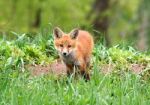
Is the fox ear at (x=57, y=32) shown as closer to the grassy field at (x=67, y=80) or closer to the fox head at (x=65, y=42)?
the fox head at (x=65, y=42)

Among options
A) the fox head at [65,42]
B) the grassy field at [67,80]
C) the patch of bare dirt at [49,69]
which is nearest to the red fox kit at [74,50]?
the fox head at [65,42]

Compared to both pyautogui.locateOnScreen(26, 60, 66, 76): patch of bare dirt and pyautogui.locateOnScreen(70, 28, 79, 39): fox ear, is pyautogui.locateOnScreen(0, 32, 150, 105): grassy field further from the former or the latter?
pyautogui.locateOnScreen(70, 28, 79, 39): fox ear

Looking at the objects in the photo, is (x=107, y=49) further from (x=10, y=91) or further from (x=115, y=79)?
(x=10, y=91)

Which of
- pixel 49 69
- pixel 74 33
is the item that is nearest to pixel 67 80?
pixel 74 33

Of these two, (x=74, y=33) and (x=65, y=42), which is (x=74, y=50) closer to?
(x=65, y=42)

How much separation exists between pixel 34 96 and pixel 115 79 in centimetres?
179

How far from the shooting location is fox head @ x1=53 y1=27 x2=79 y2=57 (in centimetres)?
940

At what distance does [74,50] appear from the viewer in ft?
30.9

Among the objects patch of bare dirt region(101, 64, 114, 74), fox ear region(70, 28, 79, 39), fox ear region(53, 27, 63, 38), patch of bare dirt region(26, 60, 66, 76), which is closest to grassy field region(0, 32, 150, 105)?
patch of bare dirt region(101, 64, 114, 74)

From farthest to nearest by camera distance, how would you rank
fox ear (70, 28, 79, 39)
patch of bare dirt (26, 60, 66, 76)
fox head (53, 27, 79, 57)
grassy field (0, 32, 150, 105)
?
patch of bare dirt (26, 60, 66, 76)
fox ear (70, 28, 79, 39)
fox head (53, 27, 79, 57)
grassy field (0, 32, 150, 105)

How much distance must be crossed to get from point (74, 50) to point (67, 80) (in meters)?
0.56

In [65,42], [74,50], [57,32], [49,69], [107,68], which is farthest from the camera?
[107,68]

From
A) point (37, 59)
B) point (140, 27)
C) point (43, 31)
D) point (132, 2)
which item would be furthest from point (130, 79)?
point (140, 27)

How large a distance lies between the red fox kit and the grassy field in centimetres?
19
